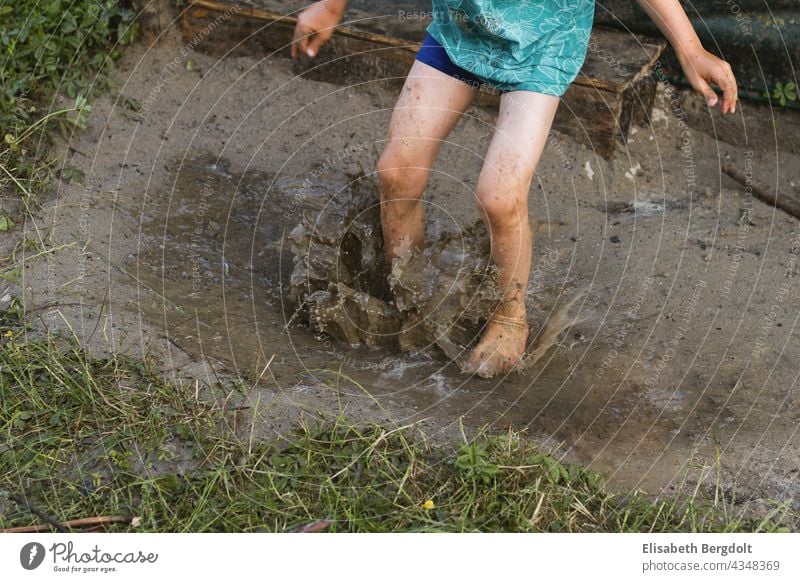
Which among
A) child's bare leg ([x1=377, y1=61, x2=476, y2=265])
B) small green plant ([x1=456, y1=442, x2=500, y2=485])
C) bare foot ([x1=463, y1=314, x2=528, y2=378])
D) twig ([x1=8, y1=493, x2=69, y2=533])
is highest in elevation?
child's bare leg ([x1=377, y1=61, x2=476, y2=265])

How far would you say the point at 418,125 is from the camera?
2.49 meters

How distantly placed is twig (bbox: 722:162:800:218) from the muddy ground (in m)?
0.03

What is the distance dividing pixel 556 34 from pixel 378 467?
1099 mm

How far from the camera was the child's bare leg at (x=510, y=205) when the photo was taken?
93.0 inches

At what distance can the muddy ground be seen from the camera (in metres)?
2.32

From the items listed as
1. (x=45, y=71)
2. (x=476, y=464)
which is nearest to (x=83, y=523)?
(x=476, y=464)

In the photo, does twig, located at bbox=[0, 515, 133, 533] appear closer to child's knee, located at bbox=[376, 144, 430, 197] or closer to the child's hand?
child's knee, located at bbox=[376, 144, 430, 197]

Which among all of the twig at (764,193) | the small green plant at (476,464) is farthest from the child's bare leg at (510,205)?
the twig at (764,193)

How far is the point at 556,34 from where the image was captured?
243 centimetres

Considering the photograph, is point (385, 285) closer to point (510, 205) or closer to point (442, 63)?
point (510, 205)

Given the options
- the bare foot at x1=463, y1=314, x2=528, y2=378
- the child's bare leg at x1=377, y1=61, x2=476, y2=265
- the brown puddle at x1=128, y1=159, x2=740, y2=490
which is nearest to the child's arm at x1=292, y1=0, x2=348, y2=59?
the child's bare leg at x1=377, y1=61, x2=476, y2=265

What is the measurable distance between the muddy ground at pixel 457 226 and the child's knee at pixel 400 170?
43 cm

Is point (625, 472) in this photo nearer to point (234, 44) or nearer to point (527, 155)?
point (527, 155)

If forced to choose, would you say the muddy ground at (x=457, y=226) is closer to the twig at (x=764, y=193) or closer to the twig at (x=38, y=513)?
the twig at (x=764, y=193)
